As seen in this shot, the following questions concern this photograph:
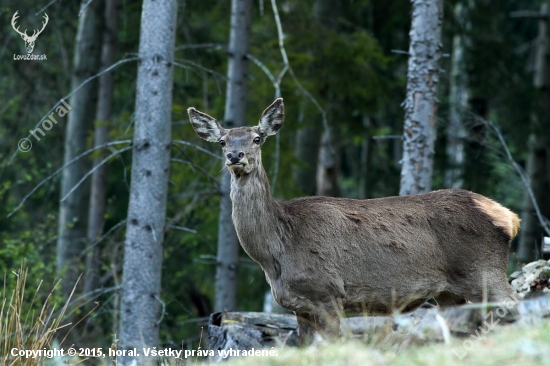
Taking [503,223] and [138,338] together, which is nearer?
[503,223]

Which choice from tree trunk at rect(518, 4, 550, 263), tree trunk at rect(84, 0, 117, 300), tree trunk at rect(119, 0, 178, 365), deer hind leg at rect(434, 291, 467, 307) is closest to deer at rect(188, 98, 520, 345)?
deer hind leg at rect(434, 291, 467, 307)

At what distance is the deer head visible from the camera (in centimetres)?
702

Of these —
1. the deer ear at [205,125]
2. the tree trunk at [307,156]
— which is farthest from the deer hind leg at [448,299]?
the tree trunk at [307,156]

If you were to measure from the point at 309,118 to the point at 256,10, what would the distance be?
264 centimetres

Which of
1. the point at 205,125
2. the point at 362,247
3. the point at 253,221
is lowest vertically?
the point at 362,247

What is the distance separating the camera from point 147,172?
27.9ft

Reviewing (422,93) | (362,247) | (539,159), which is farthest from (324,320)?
(539,159)

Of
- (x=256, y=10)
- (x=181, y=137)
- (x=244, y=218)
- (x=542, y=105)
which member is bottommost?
(x=244, y=218)

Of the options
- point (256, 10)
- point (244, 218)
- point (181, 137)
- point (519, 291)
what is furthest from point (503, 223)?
point (256, 10)

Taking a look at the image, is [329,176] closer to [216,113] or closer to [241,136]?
[216,113]

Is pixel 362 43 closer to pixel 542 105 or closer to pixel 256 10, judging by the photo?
pixel 256 10

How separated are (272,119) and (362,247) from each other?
1674 mm

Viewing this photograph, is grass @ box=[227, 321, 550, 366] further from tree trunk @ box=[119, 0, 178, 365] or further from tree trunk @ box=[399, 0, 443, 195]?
tree trunk @ box=[399, 0, 443, 195]

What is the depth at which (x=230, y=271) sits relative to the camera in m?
12.3
